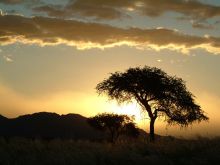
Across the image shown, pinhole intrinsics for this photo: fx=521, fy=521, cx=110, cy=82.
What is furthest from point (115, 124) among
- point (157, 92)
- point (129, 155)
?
point (129, 155)

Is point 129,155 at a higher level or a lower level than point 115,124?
lower

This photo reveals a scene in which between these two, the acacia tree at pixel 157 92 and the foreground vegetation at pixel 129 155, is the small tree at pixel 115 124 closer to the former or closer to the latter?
the acacia tree at pixel 157 92

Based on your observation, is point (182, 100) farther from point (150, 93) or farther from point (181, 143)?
point (181, 143)

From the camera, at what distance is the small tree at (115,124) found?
99.2m

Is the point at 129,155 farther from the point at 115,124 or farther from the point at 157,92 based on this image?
the point at 115,124

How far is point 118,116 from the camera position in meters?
100

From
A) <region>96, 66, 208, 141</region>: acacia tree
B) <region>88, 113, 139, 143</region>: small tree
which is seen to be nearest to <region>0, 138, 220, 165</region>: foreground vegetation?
<region>96, 66, 208, 141</region>: acacia tree

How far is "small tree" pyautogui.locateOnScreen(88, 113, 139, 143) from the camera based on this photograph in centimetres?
9919

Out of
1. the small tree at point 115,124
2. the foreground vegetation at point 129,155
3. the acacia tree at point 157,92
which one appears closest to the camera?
the foreground vegetation at point 129,155

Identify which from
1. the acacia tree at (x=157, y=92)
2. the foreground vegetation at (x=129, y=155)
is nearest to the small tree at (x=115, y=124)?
the acacia tree at (x=157, y=92)

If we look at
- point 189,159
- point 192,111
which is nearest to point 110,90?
point 192,111

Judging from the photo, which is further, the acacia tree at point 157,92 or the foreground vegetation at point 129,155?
the acacia tree at point 157,92

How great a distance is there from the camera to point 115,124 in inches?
3903

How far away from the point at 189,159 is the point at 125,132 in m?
79.7
